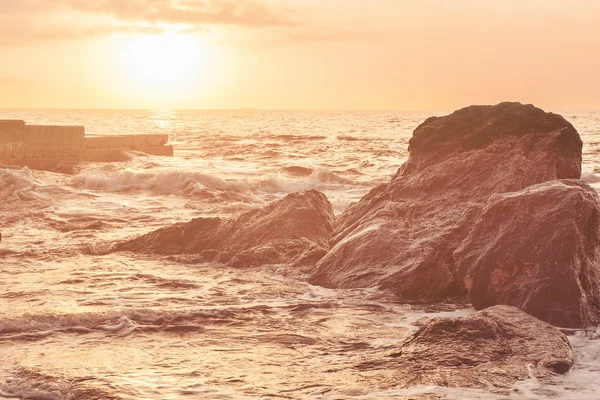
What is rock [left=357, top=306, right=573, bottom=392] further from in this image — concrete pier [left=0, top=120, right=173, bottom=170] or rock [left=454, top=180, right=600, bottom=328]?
concrete pier [left=0, top=120, right=173, bottom=170]

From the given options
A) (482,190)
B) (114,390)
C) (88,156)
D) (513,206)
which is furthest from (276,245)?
(88,156)

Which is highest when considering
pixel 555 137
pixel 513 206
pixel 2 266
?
pixel 555 137

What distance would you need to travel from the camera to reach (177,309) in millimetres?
6012

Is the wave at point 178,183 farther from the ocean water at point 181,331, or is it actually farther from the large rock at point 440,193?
the large rock at point 440,193

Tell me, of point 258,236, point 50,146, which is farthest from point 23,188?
point 258,236

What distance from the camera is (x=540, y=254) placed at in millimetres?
5863

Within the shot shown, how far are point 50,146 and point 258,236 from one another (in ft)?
48.2

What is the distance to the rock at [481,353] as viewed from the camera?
4.30 meters

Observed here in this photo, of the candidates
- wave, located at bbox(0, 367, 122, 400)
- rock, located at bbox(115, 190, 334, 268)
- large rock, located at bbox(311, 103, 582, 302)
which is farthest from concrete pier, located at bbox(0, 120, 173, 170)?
wave, located at bbox(0, 367, 122, 400)

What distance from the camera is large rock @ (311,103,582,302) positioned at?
6.68 metres

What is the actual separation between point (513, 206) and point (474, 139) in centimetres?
191

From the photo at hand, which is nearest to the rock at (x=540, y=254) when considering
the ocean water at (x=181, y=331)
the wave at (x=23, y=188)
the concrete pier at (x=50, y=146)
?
the ocean water at (x=181, y=331)

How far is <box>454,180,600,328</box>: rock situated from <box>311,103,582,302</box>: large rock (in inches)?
16.2

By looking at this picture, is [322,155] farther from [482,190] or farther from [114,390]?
[114,390]
